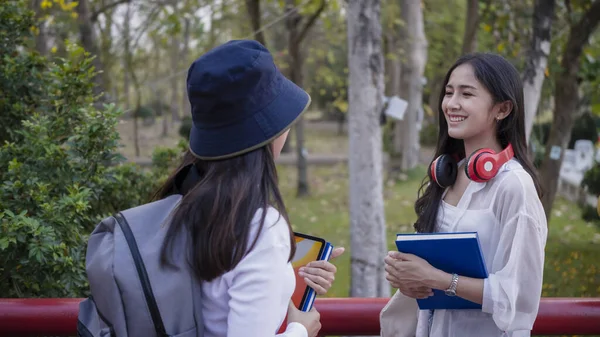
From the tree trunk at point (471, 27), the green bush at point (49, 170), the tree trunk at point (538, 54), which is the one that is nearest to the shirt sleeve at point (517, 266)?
the green bush at point (49, 170)

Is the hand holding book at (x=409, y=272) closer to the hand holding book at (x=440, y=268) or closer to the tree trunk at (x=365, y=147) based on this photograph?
the hand holding book at (x=440, y=268)

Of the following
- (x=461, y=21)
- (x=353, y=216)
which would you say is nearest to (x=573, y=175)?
(x=461, y=21)

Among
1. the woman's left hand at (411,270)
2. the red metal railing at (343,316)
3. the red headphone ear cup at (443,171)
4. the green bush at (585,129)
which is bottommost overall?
the green bush at (585,129)

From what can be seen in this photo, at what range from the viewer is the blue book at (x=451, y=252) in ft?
5.92

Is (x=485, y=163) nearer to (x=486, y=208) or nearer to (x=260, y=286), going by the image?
(x=486, y=208)

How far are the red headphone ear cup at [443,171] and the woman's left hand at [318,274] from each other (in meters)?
0.59

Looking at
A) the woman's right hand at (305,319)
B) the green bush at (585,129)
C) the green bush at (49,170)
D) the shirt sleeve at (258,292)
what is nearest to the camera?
the shirt sleeve at (258,292)

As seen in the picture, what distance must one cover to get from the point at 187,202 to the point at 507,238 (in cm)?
95

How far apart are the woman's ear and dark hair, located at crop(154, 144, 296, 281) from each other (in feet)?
2.92

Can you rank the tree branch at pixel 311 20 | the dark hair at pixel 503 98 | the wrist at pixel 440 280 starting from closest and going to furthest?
the wrist at pixel 440 280, the dark hair at pixel 503 98, the tree branch at pixel 311 20

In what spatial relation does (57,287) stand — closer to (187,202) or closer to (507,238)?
(187,202)

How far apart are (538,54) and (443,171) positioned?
3.53 metres

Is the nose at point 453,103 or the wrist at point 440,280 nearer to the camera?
Answer: the wrist at point 440,280

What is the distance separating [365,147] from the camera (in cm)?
489
